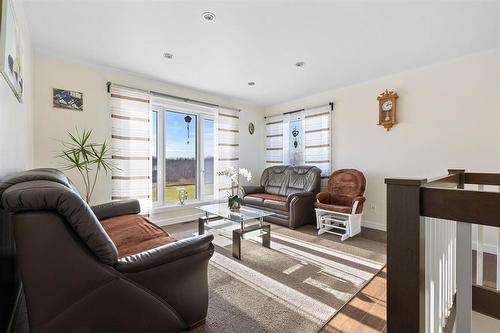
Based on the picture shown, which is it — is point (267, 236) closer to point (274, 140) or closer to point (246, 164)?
point (246, 164)

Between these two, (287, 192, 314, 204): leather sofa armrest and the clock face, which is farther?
(287, 192, 314, 204): leather sofa armrest

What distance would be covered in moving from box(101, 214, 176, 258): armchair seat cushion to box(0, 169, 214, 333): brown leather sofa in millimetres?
472

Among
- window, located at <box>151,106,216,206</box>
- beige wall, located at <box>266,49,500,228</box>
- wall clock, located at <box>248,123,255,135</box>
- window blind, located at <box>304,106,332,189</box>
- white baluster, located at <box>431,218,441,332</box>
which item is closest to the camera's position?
white baluster, located at <box>431,218,441,332</box>

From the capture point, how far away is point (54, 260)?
42.1 inches

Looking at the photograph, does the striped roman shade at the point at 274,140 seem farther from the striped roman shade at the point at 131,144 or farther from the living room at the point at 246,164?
the striped roman shade at the point at 131,144

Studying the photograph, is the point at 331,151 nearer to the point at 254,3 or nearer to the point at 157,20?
the point at 254,3

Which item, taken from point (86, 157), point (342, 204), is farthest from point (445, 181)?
point (86, 157)

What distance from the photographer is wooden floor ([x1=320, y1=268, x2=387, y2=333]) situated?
159 cm

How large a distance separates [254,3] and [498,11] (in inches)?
87.9

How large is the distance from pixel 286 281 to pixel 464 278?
166 centimetres

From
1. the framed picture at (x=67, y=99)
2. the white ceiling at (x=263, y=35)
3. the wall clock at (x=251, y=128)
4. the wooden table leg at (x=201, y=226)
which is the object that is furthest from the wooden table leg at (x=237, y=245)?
the wall clock at (x=251, y=128)

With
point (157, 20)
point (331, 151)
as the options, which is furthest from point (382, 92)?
point (157, 20)

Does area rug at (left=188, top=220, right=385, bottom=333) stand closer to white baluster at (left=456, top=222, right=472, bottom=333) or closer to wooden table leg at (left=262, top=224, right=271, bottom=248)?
wooden table leg at (left=262, top=224, right=271, bottom=248)

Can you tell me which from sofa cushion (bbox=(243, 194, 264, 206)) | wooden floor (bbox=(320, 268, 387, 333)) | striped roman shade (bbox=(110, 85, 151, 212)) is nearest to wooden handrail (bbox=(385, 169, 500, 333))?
wooden floor (bbox=(320, 268, 387, 333))
